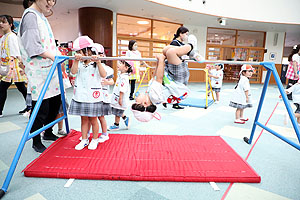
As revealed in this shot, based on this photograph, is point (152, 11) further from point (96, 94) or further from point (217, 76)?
point (96, 94)

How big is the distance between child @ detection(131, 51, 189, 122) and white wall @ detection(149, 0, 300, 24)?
19.8ft

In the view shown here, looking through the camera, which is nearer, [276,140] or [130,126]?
[276,140]

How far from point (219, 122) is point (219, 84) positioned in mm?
1591

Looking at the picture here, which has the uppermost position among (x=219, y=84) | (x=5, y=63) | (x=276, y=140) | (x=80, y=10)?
(x=80, y=10)

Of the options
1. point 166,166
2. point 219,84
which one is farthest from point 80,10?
point 166,166

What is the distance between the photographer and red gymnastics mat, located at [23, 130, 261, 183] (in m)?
→ 1.46

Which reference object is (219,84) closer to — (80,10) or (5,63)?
(5,63)

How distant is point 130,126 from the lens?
9.01 ft

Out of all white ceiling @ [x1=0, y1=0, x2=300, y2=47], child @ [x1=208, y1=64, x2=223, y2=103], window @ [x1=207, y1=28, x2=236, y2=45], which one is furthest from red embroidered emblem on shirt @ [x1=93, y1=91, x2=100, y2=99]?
window @ [x1=207, y1=28, x2=236, y2=45]

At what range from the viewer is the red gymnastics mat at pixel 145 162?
1.46 metres

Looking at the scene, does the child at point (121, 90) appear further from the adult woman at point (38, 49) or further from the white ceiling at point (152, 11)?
the white ceiling at point (152, 11)

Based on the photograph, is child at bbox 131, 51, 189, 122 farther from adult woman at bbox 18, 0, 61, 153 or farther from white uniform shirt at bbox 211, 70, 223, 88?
white uniform shirt at bbox 211, 70, 223, 88

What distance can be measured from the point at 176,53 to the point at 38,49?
1.15m

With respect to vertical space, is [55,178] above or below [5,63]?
below
